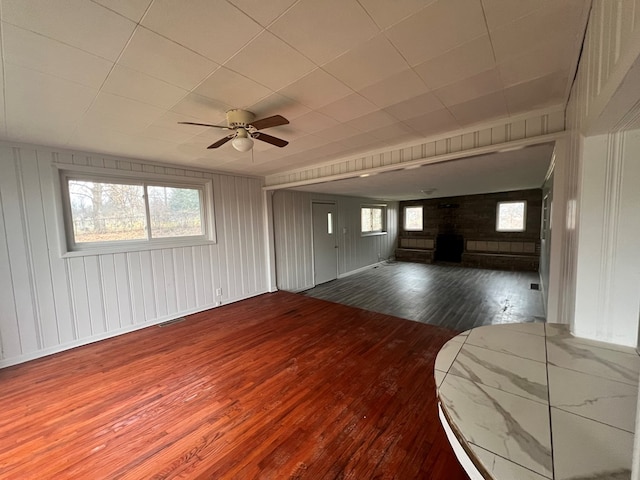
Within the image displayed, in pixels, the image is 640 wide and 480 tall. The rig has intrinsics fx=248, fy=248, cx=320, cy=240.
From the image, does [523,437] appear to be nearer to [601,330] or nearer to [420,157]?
[601,330]

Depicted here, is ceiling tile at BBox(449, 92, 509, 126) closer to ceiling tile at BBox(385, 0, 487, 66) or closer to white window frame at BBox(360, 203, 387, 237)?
ceiling tile at BBox(385, 0, 487, 66)

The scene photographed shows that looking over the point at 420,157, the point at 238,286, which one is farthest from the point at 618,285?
the point at 238,286

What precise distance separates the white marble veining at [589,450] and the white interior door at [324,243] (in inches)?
221

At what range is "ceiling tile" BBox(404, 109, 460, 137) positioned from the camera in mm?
2279

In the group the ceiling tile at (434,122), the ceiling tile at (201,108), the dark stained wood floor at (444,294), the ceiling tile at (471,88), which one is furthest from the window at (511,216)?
the ceiling tile at (201,108)

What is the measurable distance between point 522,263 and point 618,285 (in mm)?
7901

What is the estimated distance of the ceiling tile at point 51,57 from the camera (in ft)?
4.04

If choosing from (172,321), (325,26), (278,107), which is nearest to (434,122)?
(278,107)

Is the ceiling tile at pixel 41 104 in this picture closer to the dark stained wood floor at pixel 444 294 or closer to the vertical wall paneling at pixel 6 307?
the vertical wall paneling at pixel 6 307

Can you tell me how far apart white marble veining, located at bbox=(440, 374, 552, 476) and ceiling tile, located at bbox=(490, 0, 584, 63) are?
1687mm

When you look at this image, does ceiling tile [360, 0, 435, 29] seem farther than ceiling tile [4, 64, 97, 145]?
No

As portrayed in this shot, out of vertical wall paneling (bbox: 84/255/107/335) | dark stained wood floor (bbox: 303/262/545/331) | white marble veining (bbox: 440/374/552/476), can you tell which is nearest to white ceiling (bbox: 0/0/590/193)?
vertical wall paneling (bbox: 84/255/107/335)

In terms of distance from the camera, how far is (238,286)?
468 centimetres

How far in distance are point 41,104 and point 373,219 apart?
787cm
